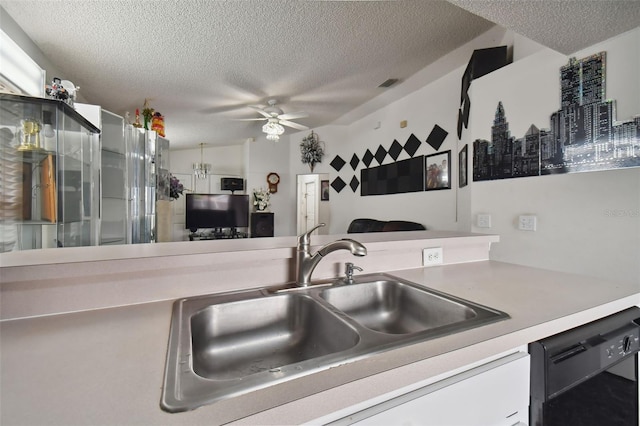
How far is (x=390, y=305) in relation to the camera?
1.13 metres

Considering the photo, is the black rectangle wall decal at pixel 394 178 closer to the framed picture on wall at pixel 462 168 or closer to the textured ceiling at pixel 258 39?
the framed picture on wall at pixel 462 168

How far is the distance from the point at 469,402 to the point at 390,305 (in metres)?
0.50

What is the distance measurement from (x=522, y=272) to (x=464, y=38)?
2.26 meters

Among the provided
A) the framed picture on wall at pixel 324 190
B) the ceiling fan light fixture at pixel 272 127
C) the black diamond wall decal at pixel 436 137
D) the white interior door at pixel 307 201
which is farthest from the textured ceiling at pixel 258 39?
the white interior door at pixel 307 201

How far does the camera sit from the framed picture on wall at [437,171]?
3.19m

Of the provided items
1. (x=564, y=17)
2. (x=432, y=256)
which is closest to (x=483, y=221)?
(x=432, y=256)

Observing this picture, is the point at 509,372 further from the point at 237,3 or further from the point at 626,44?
the point at 237,3

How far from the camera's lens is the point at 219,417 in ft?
1.33

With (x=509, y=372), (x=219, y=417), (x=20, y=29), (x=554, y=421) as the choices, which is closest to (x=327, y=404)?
(x=219, y=417)

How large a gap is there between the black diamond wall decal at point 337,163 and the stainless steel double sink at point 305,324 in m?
4.36

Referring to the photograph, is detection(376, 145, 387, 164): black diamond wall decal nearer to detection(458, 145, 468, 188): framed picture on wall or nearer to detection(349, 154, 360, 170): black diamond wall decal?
detection(349, 154, 360, 170): black diamond wall decal

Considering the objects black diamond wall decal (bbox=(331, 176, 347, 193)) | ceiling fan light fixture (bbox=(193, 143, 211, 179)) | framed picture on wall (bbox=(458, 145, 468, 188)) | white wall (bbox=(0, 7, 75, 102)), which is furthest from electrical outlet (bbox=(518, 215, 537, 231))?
ceiling fan light fixture (bbox=(193, 143, 211, 179))

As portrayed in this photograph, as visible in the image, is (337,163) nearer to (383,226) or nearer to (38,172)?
(383,226)

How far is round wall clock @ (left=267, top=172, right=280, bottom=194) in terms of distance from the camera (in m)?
5.95
